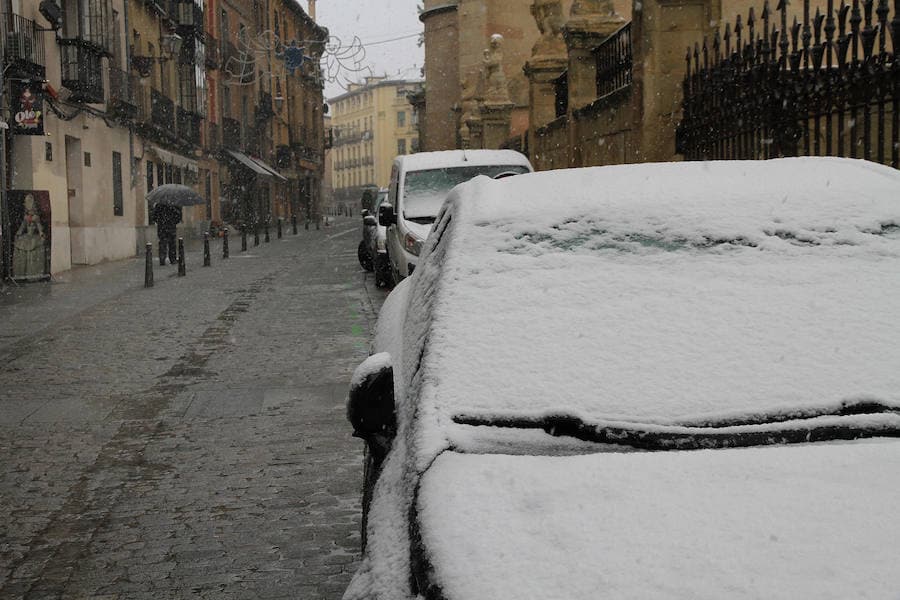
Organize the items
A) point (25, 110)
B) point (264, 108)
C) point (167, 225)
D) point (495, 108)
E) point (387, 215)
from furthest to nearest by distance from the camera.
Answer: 1. point (264, 108)
2. point (495, 108)
3. point (167, 225)
4. point (25, 110)
5. point (387, 215)

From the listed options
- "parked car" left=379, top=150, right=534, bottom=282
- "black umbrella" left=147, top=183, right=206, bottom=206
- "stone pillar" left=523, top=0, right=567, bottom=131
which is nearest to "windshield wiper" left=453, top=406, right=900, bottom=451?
"parked car" left=379, top=150, right=534, bottom=282

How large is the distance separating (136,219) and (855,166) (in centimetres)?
2957

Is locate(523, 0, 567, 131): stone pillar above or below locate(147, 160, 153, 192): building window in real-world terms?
above

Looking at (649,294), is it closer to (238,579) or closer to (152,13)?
(238,579)

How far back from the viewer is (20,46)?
19.9 m

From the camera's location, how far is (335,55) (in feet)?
74.5

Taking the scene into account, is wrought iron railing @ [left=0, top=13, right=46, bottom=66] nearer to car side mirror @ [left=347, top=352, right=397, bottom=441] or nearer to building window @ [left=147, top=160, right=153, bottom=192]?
building window @ [left=147, top=160, right=153, bottom=192]

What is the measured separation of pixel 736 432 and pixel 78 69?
940 inches

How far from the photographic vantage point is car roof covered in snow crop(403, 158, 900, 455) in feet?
8.28

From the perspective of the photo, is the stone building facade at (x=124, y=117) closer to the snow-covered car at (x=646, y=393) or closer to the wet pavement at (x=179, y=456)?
the wet pavement at (x=179, y=456)

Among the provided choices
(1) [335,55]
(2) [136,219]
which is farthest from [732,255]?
(2) [136,219]

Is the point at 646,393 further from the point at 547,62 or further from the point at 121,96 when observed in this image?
the point at 121,96

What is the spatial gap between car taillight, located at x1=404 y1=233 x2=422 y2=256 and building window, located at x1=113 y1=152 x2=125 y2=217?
17147 mm

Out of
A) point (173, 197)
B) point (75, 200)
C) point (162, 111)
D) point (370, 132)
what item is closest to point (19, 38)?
point (75, 200)
